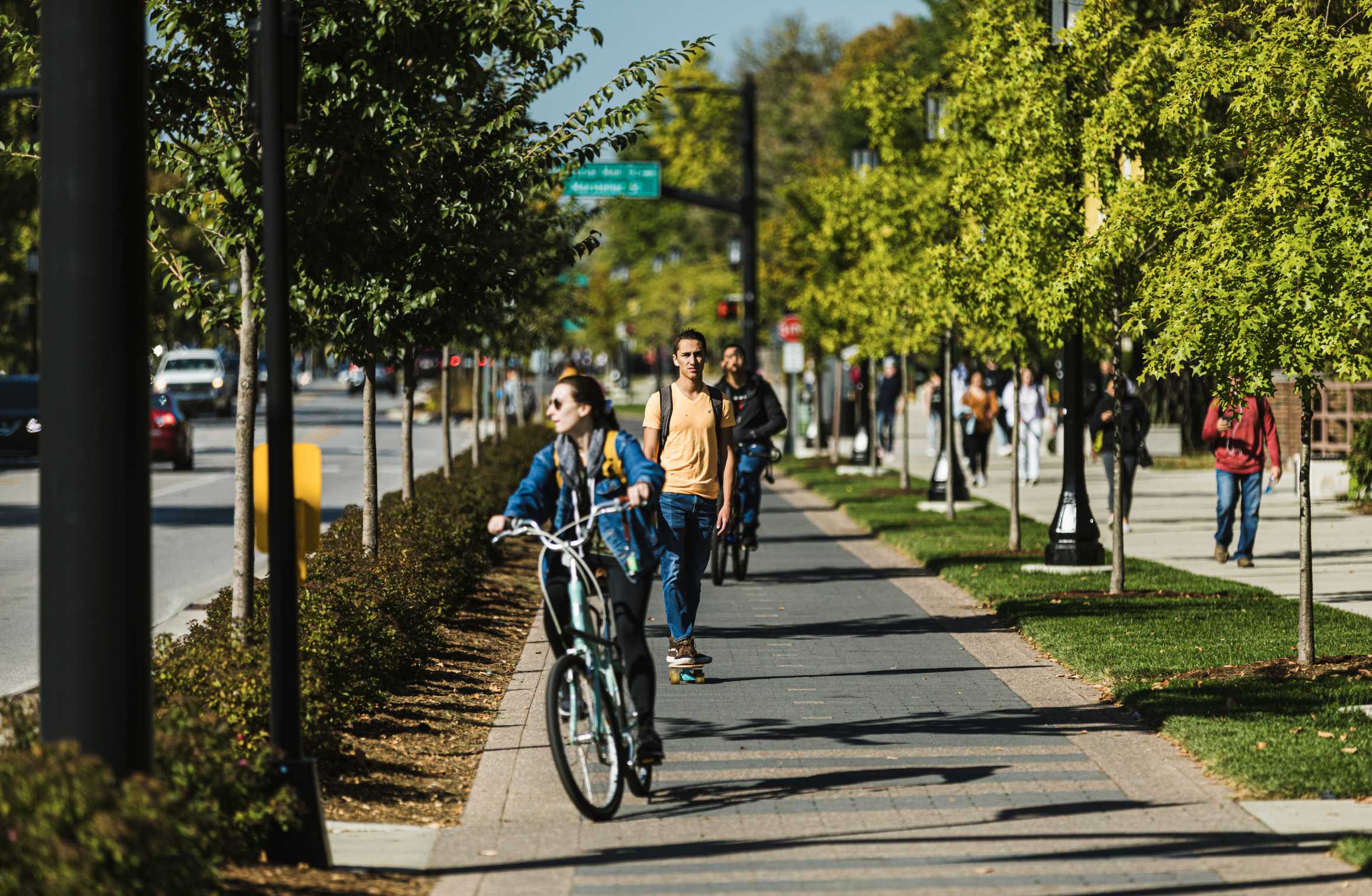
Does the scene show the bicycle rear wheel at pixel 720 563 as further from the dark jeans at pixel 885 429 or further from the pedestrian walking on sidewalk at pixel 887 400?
the dark jeans at pixel 885 429

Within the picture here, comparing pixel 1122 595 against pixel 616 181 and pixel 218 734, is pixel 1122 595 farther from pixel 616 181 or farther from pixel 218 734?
pixel 616 181

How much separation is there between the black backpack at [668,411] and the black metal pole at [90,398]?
4899 millimetres

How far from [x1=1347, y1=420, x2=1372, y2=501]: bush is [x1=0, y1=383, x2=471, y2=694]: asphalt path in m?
12.2

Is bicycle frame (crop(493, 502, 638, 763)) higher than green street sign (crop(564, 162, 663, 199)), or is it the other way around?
green street sign (crop(564, 162, 663, 199))

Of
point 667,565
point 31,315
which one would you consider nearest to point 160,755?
point 667,565

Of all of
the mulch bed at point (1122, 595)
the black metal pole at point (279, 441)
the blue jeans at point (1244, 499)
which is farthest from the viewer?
the blue jeans at point (1244, 499)

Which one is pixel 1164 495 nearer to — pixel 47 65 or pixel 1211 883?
pixel 1211 883

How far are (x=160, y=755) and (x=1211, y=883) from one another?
3.31m

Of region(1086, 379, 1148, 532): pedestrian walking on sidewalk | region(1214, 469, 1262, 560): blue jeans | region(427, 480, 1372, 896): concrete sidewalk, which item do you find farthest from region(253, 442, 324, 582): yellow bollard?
region(1086, 379, 1148, 532): pedestrian walking on sidewalk

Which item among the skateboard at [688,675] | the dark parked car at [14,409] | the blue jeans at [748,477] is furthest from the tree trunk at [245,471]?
the dark parked car at [14,409]

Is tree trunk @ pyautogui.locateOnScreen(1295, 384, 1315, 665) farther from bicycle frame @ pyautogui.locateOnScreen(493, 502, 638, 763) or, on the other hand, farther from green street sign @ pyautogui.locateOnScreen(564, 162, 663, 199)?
green street sign @ pyautogui.locateOnScreen(564, 162, 663, 199)

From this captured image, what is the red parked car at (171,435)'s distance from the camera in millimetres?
33062

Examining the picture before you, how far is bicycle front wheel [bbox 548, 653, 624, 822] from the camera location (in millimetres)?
6473

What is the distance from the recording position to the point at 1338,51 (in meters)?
8.80
